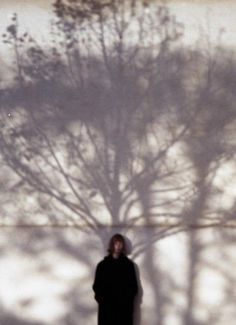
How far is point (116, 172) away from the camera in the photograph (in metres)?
8.92

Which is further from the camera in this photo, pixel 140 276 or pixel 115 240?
pixel 140 276

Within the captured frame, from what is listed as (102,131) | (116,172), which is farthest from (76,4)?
(116,172)

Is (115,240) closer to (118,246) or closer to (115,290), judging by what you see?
(118,246)

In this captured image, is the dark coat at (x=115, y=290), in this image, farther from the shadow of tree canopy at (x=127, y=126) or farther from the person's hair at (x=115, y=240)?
the shadow of tree canopy at (x=127, y=126)

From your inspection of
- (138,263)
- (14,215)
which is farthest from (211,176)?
(14,215)

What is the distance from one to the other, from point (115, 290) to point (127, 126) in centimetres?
208

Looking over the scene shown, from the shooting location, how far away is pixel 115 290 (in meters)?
8.55

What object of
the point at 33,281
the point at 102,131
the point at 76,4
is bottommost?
the point at 33,281

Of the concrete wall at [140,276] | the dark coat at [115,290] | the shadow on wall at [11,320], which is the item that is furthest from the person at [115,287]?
the shadow on wall at [11,320]

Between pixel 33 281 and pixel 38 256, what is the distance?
12.9 inches

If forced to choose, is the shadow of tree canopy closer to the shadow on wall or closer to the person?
the person

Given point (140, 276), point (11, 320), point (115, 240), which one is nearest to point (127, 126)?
point (115, 240)

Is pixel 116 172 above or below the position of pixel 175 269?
above

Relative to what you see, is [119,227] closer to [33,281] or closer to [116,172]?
[116,172]
